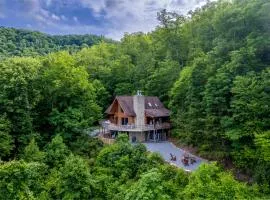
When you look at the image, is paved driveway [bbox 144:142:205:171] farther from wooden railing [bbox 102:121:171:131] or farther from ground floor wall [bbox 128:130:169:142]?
wooden railing [bbox 102:121:171:131]

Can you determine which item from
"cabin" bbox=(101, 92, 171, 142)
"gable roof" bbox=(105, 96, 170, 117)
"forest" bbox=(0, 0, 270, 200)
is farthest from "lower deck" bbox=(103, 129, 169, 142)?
"gable roof" bbox=(105, 96, 170, 117)

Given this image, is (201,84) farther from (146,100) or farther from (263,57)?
(146,100)

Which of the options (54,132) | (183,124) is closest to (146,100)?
(183,124)

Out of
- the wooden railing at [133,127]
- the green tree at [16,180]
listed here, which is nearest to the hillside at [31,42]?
the wooden railing at [133,127]

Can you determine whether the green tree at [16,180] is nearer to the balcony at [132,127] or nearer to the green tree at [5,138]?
the green tree at [5,138]

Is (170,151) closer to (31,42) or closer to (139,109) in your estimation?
(139,109)

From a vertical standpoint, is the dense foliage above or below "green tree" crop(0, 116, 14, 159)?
below

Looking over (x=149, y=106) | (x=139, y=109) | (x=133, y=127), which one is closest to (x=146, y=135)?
(x=133, y=127)
